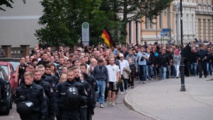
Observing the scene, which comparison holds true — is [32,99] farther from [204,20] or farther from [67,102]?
[204,20]

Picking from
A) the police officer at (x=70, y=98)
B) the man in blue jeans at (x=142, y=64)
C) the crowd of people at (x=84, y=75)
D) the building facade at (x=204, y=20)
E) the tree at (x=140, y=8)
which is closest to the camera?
the crowd of people at (x=84, y=75)

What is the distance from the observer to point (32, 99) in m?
12.3

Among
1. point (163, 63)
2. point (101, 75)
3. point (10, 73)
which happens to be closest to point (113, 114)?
point (101, 75)

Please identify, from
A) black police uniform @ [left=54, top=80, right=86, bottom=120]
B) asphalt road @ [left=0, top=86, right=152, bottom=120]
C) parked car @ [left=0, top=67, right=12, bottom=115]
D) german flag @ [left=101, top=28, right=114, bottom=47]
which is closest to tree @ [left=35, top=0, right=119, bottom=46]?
german flag @ [left=101, top=28, right=114, bottom=47]

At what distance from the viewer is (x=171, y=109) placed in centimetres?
2005

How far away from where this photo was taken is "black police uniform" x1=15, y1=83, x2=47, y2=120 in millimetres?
12188

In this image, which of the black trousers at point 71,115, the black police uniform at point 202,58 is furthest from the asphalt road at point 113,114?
the black police uniform at point 202,58

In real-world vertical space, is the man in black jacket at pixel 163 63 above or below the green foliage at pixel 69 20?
below

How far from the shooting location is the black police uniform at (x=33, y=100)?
40.0 feet

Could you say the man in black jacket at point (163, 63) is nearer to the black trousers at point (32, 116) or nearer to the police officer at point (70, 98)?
the police officer at point (70, 98)

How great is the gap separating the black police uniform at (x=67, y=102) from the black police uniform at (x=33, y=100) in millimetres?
440

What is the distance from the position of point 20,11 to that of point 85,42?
1878 cm

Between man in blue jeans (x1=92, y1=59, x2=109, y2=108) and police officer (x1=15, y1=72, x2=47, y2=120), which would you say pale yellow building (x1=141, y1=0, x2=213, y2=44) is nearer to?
man in blue jeans (x1=92, y1=59, x2=109, y2=108)

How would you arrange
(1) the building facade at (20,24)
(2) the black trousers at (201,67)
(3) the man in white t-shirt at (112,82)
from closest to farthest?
(3) the man in white t-shirt at (112,82) < (2) the black trousers at (201,67) < (1) the building facade at (20,24)
